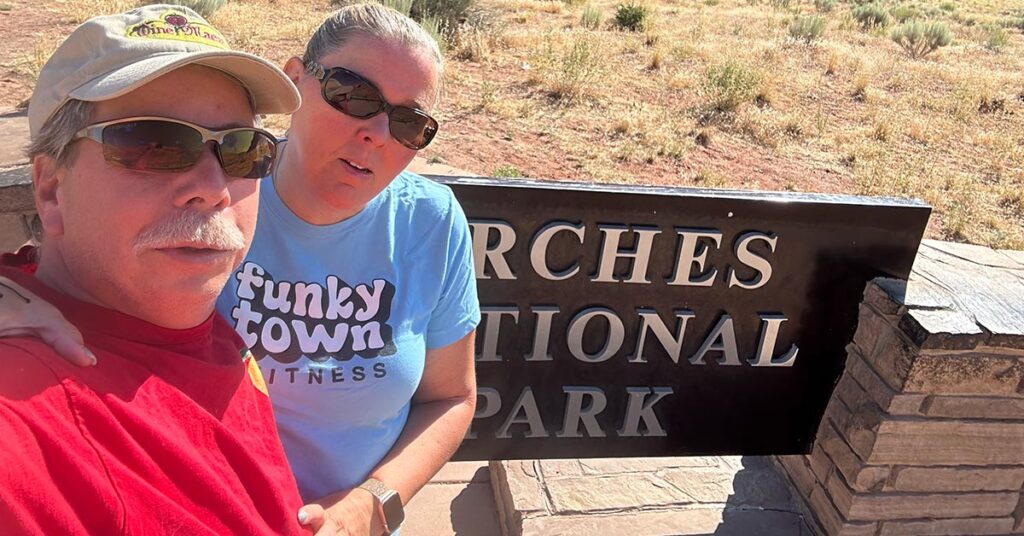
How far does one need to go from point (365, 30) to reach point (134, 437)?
2.79 feet

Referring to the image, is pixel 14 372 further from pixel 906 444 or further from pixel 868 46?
pixel 868 46

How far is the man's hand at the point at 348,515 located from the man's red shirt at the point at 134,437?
5.8 inches

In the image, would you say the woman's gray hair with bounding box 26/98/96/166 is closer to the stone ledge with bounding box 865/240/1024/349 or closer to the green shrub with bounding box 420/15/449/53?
the stone ledge with bounding box 865/240/1024/349

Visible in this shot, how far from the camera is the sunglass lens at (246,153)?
42.4 inches

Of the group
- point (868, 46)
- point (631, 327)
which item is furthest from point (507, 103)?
point (868, 46)

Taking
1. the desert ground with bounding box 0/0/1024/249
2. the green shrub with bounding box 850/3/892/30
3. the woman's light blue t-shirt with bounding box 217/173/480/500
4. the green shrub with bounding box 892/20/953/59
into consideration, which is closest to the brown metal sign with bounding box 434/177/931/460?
the woman's light blue t-shirt with bounding box 217/173/480/500

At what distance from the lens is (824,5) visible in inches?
998

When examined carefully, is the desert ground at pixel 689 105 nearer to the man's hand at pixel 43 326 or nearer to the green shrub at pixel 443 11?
the green shrub at pixel 443 11

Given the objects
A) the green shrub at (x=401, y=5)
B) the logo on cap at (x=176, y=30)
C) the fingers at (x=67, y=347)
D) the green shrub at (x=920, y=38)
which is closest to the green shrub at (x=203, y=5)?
the green shrub at (x=401, y=5)

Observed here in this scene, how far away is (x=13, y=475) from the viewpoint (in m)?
0.81

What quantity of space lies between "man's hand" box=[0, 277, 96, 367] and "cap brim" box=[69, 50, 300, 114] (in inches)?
10.3

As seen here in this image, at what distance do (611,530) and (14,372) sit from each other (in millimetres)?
2150

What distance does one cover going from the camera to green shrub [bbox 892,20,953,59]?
54.5 ft

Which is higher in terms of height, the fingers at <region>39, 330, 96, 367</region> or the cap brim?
the cap brim
